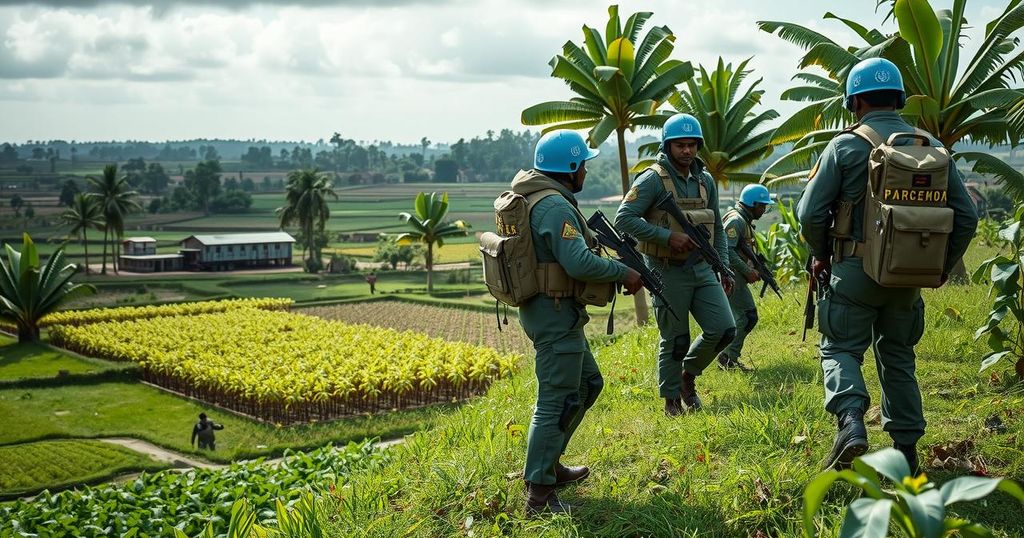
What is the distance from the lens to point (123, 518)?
741 cm

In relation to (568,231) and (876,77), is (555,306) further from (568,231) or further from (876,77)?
(876,77)

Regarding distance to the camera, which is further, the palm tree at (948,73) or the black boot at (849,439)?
the palm tree at (948,73)

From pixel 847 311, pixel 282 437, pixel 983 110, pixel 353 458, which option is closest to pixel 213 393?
pixel 282 437

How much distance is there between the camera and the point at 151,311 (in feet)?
126

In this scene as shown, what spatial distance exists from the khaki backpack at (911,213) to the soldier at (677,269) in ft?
6.95

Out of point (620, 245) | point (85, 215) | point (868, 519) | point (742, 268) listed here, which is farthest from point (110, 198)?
point (868, 519)

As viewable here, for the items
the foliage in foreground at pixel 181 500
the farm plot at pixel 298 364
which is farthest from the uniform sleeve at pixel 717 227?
the farm plot at pixel 298 364

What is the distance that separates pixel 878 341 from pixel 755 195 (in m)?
4.27

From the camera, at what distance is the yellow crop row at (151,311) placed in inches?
1440

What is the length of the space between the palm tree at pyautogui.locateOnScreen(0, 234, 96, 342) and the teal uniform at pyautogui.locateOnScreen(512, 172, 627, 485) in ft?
112

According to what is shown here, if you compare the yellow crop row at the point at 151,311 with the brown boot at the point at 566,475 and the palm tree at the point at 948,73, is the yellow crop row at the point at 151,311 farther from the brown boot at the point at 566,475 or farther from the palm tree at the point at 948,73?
the brown boot at the point at 566,475

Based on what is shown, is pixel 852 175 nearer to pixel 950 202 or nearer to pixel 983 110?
pixel 950 202

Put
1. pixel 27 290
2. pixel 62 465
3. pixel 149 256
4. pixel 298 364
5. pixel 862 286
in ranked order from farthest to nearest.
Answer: pixel 149 256, pixel 27 290, pixel 298 364, pixel 62 465, pixel 862 286

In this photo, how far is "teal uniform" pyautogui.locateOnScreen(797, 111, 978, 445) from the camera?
437 centimetres
